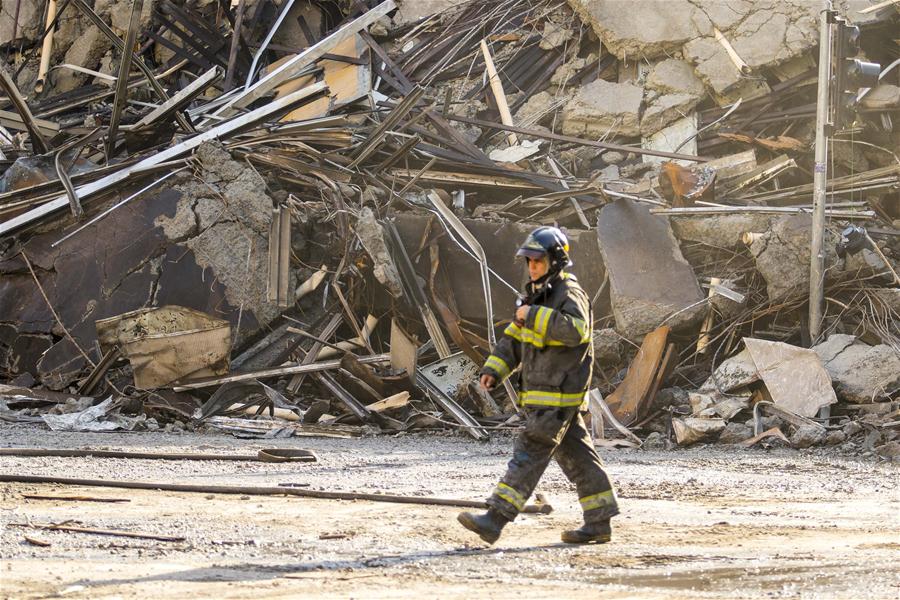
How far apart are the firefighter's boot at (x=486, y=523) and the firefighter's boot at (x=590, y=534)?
0.32m

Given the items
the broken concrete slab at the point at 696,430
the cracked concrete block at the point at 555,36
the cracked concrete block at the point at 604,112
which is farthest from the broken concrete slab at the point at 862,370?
the cracked concrete block at the point at 555,36

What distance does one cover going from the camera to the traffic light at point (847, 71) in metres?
9.33

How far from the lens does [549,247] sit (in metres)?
4.80

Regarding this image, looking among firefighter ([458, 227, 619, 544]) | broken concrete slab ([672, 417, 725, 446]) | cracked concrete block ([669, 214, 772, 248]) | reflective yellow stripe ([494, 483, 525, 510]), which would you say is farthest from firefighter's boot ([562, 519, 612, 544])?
cracked concrete block ([669, 214, 772, 248])

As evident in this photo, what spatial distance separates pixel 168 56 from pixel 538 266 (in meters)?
13.8

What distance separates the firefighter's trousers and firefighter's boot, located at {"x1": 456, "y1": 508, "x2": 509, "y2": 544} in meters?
0.03

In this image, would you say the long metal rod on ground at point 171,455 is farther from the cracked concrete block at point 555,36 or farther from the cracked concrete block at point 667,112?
the cracked concrete block at point 555,36

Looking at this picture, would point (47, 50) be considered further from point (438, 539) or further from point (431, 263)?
point (438, 539)

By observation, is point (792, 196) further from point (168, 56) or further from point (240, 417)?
point (168, 56)

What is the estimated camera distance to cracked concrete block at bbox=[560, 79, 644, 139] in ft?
44.0

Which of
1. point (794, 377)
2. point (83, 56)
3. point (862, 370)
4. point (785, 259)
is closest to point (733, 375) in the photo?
point (794, 377)

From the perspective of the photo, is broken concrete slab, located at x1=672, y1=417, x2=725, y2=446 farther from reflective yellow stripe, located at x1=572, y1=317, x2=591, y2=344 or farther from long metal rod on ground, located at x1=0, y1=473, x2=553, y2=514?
reflective yellow stripe, located at x1=572, y1=317, x2=591, y2=344

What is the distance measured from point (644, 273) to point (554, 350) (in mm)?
5668

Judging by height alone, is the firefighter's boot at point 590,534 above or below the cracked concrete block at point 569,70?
below
